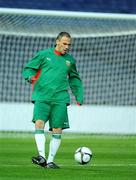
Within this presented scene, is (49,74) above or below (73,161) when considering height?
above

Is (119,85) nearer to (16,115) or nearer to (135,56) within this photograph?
(135,56)

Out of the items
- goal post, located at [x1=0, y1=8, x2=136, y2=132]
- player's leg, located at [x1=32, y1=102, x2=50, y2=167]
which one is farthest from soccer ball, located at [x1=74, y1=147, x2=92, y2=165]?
goal post, located at [x1=0, y1=8, x2=136, y2=132]

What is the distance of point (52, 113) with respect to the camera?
13109 mm

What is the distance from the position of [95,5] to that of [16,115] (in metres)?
5.47

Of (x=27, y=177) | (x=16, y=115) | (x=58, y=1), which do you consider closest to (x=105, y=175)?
(x=27, y=177)

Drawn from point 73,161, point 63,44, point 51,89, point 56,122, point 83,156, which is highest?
point 63,44

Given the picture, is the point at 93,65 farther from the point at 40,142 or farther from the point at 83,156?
the point at 40,142

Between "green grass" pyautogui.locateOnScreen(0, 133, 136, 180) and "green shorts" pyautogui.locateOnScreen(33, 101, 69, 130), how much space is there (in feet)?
2.16

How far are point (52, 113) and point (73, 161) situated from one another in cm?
158

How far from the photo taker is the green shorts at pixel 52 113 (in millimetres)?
13000

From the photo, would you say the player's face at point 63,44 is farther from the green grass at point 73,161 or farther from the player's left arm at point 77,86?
the green grass at point 73,161

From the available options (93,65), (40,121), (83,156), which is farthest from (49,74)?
(93,65)

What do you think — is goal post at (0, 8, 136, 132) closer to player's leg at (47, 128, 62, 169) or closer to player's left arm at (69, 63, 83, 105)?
player's left arm at (69, 63, 83, 105)

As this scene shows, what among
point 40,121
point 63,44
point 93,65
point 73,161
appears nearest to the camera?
point 63,44
